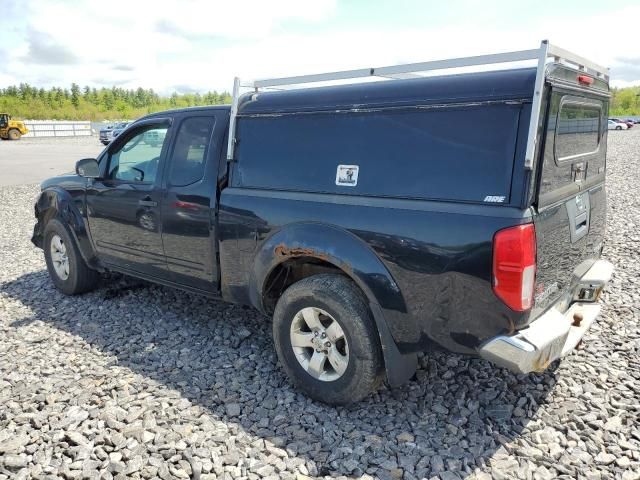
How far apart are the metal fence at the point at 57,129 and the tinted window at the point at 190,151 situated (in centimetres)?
4935

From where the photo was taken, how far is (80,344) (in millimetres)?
4270

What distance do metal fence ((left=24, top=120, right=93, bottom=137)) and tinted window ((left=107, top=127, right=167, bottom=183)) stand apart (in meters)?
48.5

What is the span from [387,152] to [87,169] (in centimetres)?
311

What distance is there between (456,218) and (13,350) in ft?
12.3

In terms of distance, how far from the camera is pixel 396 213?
2.86 m

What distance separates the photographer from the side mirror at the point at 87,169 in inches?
185

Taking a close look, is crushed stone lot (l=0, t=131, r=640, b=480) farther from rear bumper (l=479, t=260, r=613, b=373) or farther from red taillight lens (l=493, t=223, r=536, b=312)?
red taillight lens (l=493, t=223, r=536, b=312)

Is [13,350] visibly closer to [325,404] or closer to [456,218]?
[325,404]

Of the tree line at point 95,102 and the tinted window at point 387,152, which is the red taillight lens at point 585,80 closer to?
the tinted window at point 387,152

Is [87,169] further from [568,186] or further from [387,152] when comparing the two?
[568,186]

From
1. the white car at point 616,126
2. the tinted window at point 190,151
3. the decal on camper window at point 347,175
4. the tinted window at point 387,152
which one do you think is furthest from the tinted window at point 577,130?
the white car at point 616,126

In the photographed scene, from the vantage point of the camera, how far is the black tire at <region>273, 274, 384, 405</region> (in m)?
Result: 3.07

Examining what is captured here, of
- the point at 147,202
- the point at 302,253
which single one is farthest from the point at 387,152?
the point at 147,202

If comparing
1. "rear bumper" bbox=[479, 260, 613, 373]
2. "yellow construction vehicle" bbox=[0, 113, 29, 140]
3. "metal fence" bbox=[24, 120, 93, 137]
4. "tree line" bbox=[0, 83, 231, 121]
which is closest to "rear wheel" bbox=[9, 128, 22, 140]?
"yellow construction vehicle" bbox=[0, 113, 29, 140]
